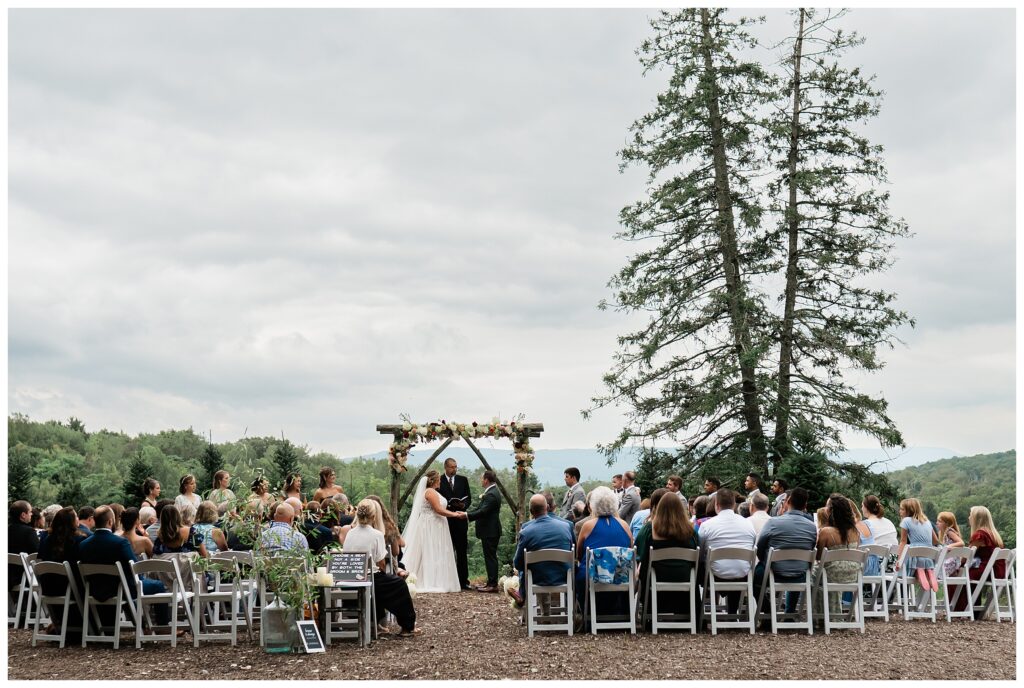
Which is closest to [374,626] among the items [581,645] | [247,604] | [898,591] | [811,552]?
[247,604]

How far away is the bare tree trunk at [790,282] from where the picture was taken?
67.0ft

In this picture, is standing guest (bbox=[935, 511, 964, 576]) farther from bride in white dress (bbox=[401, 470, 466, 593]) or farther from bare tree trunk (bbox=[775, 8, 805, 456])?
bare tree trunk (bbox=[775, 8, 805, 456])

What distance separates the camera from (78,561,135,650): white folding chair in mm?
8797

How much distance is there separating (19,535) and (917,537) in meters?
9.79

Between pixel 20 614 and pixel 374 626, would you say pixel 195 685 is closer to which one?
pixel 374 626

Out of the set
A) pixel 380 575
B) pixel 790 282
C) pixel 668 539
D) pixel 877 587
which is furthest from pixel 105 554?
pixel 790 282

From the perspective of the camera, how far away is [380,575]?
9469 mm

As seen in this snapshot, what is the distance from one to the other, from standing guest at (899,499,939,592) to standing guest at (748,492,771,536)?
1.67 meters

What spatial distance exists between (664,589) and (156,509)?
18.8ft

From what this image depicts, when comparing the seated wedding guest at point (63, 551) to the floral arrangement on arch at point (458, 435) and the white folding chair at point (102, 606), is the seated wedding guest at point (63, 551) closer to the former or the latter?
the white folding chair at point (102, 606)

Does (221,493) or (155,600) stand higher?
(221,493)

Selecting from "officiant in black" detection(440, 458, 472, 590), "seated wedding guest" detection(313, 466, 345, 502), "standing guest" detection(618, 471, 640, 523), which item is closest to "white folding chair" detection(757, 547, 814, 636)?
"standing guest" detection(618, 471, 640, 523)

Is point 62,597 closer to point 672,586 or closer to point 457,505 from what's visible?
point 672,586

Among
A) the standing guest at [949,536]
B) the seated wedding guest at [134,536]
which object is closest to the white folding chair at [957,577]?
the standing guest at [949,536]
